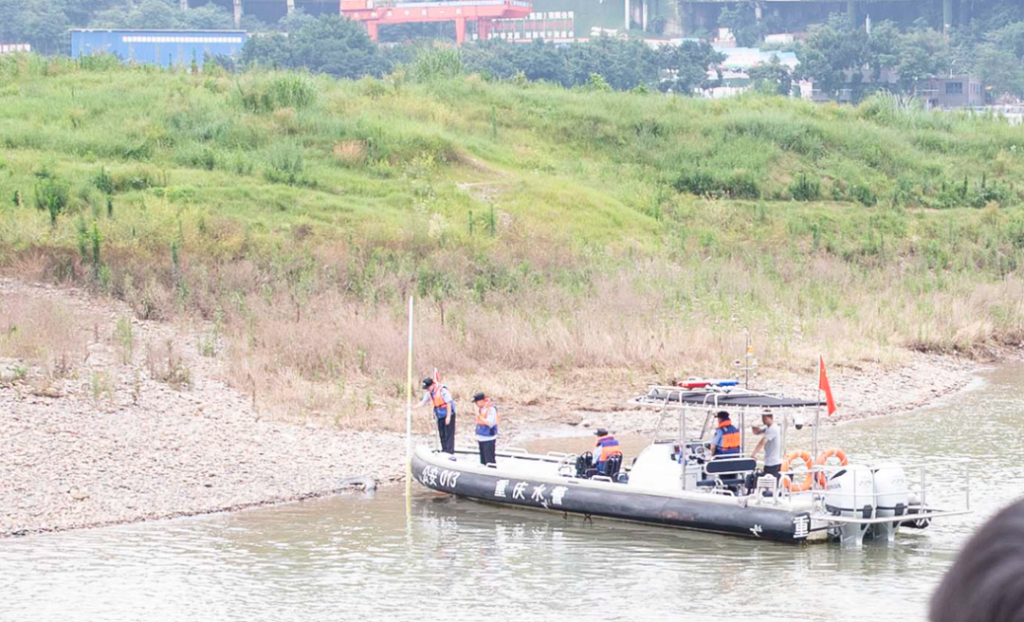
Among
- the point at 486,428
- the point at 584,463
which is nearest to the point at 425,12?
the point at 486,428

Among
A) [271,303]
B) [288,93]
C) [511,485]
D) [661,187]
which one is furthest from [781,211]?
[511,485]

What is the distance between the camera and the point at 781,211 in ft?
156

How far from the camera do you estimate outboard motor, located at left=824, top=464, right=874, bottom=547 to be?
17.2m

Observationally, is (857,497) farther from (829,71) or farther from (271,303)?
(829,71)

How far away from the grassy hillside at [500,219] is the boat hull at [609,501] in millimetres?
4953

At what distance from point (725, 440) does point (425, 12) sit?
116 meters

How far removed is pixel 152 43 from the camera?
107 metres

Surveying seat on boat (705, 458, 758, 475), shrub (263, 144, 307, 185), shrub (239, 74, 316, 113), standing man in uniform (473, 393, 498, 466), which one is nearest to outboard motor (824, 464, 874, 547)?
seat on boat (705, 458, 758, 475)

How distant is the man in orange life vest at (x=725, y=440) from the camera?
61.1ft

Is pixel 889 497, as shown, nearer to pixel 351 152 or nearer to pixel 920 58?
pixel 351 152

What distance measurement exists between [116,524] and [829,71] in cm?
8547

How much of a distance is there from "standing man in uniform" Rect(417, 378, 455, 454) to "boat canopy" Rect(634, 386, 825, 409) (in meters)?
3.15

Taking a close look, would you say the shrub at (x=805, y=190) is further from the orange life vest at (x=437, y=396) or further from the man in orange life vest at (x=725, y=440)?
the man in orange life vest at (x=725, y=440)

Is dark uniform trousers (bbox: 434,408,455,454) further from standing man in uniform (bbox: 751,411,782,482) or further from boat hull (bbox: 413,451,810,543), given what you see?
standing man in uniform (bbox: 751,411,782,482)
